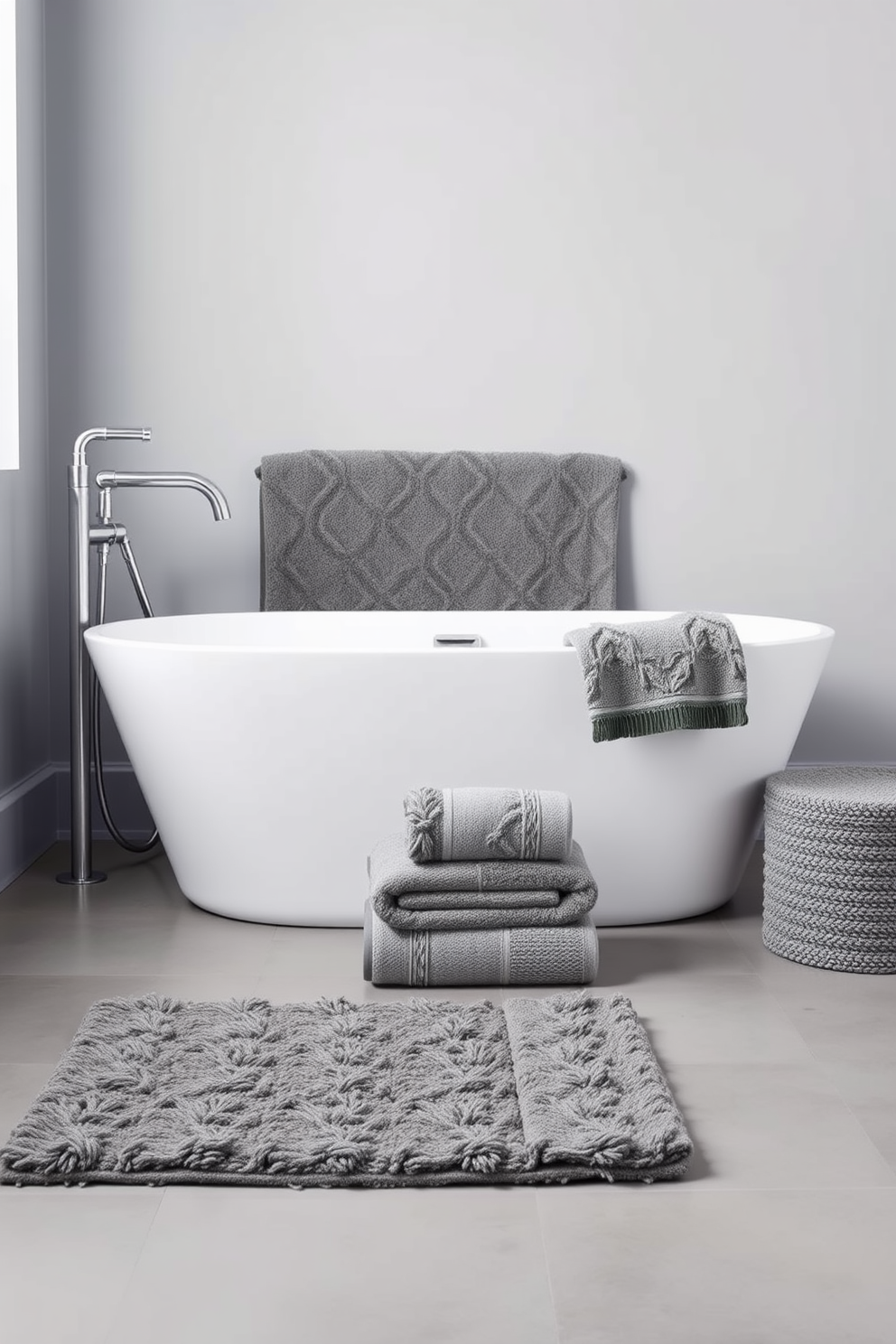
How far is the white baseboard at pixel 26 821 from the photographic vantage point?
3.13 meters

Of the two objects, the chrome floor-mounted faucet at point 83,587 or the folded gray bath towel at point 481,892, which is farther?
the chrome floor-mounted faucet at point 83,587

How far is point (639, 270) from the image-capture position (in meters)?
3.52

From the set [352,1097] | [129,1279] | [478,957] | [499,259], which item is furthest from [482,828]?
[499,259]

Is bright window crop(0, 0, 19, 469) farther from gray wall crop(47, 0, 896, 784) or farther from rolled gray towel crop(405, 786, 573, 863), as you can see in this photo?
rolled gray towel crop(405, 786, 573, 863)

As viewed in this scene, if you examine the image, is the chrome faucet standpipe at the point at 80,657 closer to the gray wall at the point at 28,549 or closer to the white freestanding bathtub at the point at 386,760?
the gray wall at the point at 28,549

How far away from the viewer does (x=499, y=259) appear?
351 cm

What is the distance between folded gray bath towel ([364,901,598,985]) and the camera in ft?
7.77

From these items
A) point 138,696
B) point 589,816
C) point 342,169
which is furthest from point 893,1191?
point 342,169

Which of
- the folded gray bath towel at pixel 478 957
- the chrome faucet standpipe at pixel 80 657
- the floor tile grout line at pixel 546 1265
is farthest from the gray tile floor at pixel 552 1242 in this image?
the chrome faucet standpipe at pixel 80 657

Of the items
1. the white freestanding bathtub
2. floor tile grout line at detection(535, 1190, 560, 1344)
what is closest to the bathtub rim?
the white freestanding bathtub

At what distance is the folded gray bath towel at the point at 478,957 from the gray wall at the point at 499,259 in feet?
4.65

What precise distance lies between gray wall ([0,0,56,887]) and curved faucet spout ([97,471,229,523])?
0.77 ft

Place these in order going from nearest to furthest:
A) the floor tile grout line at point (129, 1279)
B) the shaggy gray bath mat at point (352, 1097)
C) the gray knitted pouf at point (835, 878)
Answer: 1. the floor tile grout line at point (129, 1279)
2. the shaggy gray bath mat at point (352, 1097)
3. the gray knitted pouf at point (835, 878)

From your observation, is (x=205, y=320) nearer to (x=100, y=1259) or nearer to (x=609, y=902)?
(x=609, y=902)
